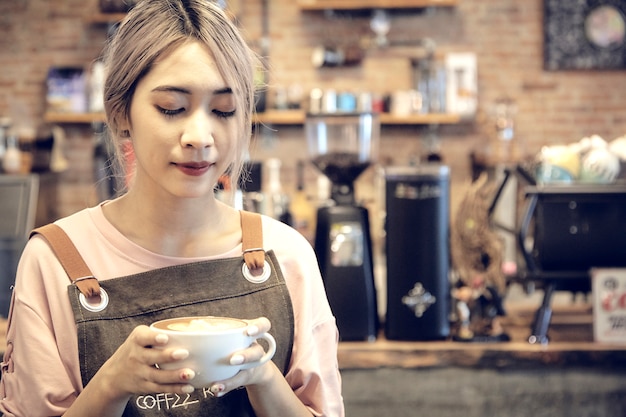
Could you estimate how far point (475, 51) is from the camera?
5.99 m

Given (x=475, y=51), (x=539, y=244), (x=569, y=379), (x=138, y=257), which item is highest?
(x=475, y=51)

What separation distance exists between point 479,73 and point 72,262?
197 inches

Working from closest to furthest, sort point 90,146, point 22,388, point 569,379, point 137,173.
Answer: point 22,388 < point 137,173 < point 569,379 < point 90,146

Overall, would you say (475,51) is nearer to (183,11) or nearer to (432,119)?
(432,119)

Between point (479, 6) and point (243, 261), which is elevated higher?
point (479, 6)

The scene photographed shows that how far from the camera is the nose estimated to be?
48.8 inches

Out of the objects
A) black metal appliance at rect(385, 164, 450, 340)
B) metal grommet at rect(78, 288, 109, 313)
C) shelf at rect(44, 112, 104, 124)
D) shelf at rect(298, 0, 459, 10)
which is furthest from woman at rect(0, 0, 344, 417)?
shelf at rect(44, 112, 104, 124)

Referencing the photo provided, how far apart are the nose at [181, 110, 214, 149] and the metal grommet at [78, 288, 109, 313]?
271 millimetres

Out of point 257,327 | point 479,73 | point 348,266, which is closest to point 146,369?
point 257,327

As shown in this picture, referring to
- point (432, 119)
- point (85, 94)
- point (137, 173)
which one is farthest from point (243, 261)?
point (85, 94)

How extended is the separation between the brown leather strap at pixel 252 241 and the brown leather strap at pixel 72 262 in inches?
9.6

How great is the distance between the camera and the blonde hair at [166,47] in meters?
1.29

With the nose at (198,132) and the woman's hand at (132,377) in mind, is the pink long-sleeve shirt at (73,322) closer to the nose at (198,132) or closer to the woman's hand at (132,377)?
the woman's hand at (132,377)

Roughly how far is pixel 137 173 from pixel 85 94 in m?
4.73
